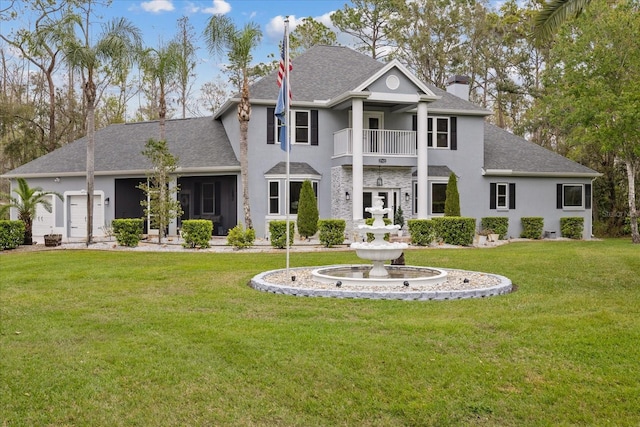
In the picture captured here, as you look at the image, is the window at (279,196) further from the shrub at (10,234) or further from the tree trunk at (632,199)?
the tree trunk at (632,199)

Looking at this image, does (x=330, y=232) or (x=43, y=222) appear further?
(x=43, y=222)

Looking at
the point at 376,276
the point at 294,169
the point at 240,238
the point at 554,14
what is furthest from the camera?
the point at 294,169

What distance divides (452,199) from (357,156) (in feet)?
14.4

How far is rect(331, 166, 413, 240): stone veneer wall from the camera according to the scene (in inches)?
925

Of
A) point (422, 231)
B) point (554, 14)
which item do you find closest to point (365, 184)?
point (422, 231)

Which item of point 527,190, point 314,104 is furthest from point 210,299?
point 527,190

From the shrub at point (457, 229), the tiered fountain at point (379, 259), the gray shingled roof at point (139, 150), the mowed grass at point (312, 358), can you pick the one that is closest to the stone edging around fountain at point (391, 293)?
the mowed grass at point (312, 358)

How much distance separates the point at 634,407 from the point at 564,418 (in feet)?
2.37

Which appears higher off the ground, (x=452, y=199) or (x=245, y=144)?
(x=245, y=144)

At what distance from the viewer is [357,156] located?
22625mm

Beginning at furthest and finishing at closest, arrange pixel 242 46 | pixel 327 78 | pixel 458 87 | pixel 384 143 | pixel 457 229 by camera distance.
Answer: pixel 458 87, pixel 327 78, pixel 384 143, pixel 242 46, pixel 457 229

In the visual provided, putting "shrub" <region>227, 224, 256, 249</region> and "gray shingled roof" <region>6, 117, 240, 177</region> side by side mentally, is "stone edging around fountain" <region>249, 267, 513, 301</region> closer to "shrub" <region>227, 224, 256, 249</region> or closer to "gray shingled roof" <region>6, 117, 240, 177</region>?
"shrub" <region>227, 224, 256, 249</region>

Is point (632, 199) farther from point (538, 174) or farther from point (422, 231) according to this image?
point (422, 231)

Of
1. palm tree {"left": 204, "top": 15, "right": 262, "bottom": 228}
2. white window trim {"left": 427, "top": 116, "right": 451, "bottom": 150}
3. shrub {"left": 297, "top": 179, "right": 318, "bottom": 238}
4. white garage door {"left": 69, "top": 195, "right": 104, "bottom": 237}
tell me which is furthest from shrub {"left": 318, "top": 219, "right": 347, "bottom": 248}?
white garage door {"left": 69, "top": 195, "right": 104, "bottom": 237}
